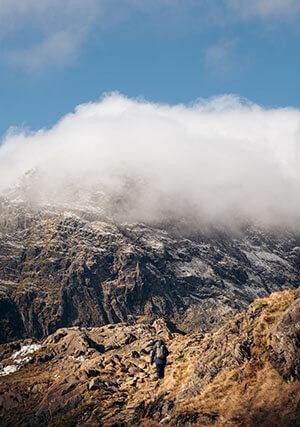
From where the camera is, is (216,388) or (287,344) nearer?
(287,344)

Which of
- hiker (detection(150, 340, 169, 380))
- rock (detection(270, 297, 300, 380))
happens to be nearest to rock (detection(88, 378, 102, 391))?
hiker (detection(150, 340, 169, 380))

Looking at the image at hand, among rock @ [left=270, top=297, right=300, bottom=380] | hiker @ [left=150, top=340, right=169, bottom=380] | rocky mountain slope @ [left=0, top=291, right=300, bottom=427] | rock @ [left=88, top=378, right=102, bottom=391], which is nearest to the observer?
rocky mountain slope @ [left=0, top=291, right=300, bottom=427]

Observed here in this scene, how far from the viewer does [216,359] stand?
162m

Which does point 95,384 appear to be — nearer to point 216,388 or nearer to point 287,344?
point 216,388

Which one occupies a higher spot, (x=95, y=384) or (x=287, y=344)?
(x=95, y=384)

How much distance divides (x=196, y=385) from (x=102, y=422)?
26841mm

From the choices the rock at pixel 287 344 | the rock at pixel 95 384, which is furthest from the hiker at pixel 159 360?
the rock at pixel 287 344

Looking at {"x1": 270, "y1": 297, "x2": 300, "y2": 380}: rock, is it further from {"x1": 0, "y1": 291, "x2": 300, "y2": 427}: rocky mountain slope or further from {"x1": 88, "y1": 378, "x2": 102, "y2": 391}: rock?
{"x1": 88, "y1": 378, "x2": 102, "y2": 391}: rock

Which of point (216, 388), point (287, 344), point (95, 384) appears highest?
point (95, 384)

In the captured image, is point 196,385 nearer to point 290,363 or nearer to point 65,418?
point 290,363

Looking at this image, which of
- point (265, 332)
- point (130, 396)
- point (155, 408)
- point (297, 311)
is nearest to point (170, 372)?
point (130, 396)

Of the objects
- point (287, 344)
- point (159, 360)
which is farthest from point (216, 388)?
point (159, 360)

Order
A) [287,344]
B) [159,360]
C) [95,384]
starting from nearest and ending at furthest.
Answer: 1. [287,344]
2. [95,384]
3. [159,360]

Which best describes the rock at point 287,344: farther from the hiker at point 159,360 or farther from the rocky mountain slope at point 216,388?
the hiker at point 159,360
